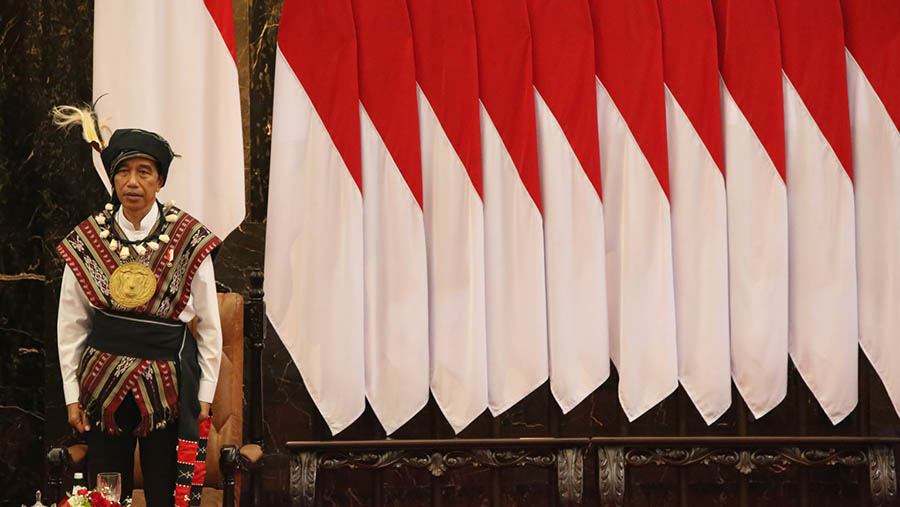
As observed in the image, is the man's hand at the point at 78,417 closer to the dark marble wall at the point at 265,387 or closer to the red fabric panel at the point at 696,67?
the dark marble wall at the point at 265,387

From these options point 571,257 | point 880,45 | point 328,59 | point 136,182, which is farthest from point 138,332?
point 880,45

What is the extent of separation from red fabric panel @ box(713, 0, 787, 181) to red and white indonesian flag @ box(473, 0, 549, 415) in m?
0.75

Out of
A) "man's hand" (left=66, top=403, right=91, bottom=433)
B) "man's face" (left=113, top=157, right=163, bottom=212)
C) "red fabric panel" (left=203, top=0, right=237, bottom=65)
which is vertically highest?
"red fabric panel" (left=203, top=0, right=237, bottom=65)

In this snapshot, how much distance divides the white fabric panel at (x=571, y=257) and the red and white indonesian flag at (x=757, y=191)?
515mm

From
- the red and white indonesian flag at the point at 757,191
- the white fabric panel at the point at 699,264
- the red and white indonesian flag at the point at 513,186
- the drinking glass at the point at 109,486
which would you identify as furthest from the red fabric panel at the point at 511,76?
the drinking glass at the point at 109,486

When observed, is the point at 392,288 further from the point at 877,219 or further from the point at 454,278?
the point at 877,219

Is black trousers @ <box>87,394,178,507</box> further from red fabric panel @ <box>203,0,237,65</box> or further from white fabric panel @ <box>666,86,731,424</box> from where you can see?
white fabric panel @ <box>666,86,731,424</box>

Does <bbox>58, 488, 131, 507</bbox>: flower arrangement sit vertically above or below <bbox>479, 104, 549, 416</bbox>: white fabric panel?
below

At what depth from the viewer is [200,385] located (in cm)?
283

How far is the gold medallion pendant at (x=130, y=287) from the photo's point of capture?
2.73 meters

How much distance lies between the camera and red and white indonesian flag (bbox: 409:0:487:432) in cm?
362

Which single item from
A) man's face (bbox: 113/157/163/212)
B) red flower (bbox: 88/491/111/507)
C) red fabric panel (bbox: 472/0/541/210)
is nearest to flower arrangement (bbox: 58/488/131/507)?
red flower (bbox: 88/491/111/507)

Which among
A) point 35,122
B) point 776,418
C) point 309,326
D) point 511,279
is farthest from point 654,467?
point 35,122

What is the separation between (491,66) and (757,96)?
3.20 ft
